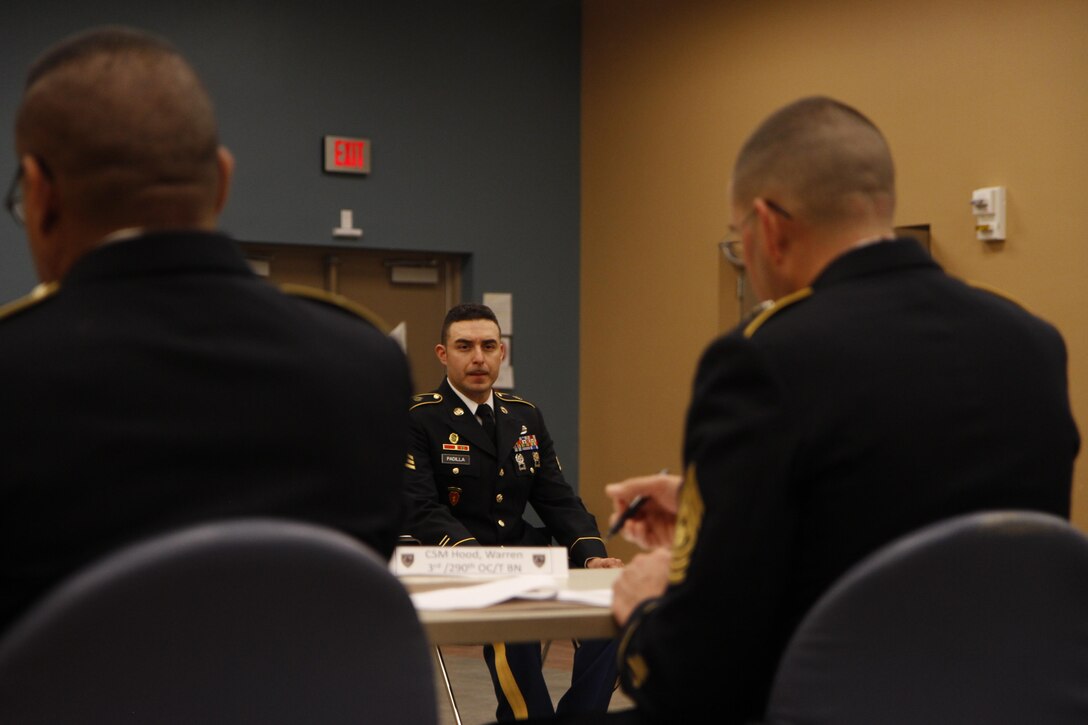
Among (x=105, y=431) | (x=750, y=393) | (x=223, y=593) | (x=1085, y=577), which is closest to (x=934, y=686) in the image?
(x=1085, y=577)

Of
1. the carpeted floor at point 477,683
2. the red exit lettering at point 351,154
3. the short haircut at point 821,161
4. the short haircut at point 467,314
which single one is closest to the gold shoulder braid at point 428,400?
the short haircut at point 467,314

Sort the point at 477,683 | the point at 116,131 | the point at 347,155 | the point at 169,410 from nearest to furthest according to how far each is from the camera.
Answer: the point at 169,410 < the point at 116,131 < the point at 477,683 < the point at 347,155

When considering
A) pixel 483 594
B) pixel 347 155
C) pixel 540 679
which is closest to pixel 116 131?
pixel 483 594

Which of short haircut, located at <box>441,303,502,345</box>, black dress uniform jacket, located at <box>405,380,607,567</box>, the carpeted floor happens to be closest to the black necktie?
black dress uniform jacket, located at <box>405,380,607,567</box>

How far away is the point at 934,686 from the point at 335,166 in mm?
6615

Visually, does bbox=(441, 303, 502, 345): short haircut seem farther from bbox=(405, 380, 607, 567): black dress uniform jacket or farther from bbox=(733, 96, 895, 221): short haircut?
bbox=(733, 96, 895, 221): short haircut

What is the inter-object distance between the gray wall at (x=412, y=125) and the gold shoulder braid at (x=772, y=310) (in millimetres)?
6066

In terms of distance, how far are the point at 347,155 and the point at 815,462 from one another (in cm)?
649

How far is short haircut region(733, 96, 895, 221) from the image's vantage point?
1644 mm

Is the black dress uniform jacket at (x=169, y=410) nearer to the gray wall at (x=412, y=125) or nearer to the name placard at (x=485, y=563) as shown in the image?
the name placard at (x=485, y=563)

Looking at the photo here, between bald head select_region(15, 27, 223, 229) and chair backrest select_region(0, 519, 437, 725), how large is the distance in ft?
1.52

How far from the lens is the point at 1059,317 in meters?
5.05

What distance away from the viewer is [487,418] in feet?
15.1

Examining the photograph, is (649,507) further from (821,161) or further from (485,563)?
(821,161)
